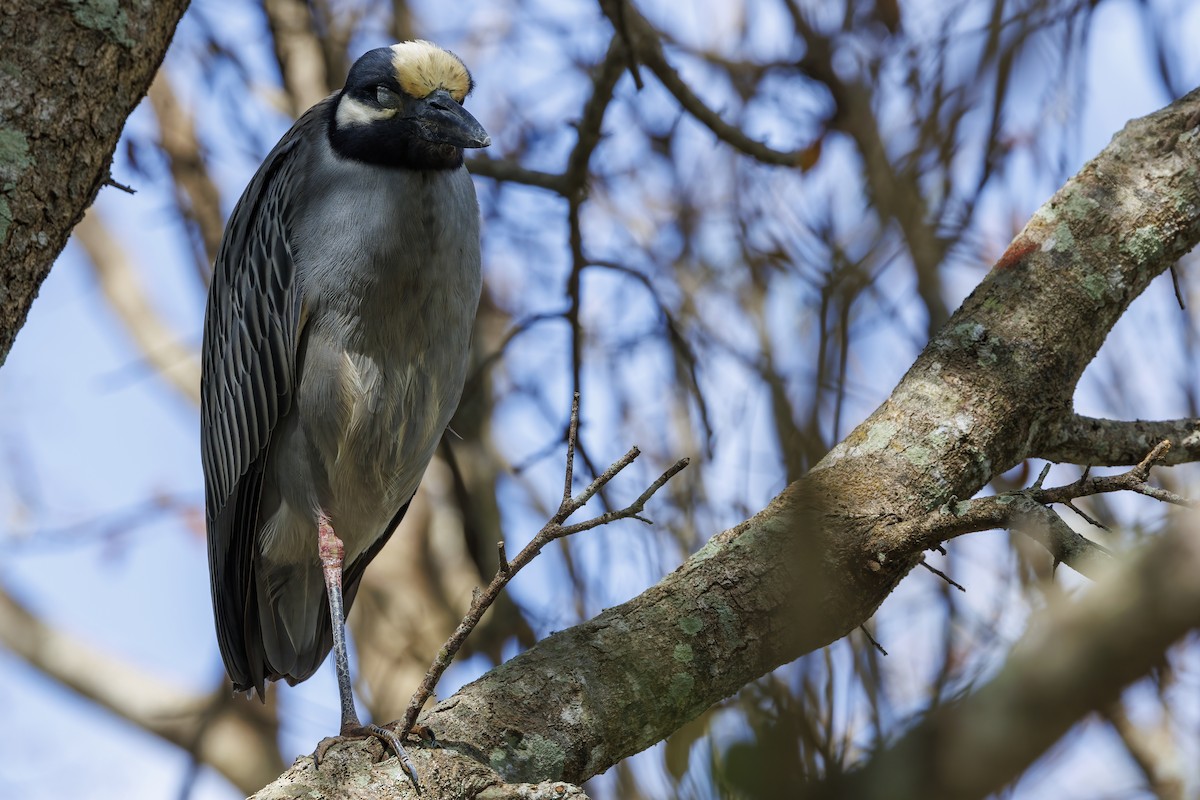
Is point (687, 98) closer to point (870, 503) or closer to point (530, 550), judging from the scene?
point (870, 503)

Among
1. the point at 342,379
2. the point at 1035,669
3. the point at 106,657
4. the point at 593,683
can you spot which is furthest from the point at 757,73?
the point at 106,657

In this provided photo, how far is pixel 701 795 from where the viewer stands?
4.56 ft

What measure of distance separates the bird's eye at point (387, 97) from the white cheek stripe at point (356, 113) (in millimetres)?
17

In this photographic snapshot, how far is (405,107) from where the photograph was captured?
3174 mm

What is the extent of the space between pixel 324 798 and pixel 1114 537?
7.13 feet

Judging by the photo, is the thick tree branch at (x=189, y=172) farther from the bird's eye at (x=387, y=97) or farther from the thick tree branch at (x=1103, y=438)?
the thick tree branch at (x=1103, y=438)

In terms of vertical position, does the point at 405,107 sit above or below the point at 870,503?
above

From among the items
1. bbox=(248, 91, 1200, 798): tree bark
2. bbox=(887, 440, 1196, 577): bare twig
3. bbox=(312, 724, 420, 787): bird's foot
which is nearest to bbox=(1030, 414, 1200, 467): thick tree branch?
bbox=(248, 91, 1200, 798): tree bark

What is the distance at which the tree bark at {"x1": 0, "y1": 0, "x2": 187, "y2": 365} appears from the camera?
7.11 ft

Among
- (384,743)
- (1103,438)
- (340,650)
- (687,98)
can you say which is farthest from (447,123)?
(1103,438)

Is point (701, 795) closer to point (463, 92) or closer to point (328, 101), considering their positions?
point (463, 92)

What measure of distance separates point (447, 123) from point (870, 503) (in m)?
1.52

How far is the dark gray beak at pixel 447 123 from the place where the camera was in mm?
3012

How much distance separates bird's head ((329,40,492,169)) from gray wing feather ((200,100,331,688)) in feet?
0.84
